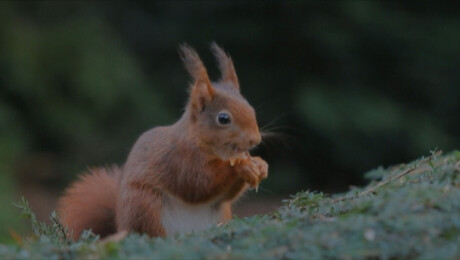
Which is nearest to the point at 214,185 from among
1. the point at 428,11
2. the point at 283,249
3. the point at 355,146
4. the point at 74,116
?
the point at 283,249

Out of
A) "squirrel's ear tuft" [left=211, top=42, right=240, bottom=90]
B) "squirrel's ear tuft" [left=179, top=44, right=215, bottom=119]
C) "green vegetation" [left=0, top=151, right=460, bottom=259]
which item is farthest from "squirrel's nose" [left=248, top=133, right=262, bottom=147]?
"green vegetation" [left=0, top=151, right=460, bottom=259]

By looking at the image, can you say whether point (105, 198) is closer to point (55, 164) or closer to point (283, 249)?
point (283, 249)

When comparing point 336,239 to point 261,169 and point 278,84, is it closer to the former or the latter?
point 261,169

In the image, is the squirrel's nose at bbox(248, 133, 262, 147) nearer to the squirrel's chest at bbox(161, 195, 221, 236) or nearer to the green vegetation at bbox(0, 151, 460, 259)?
the squirrel's chest at bbox(161, 195, 221, 236)

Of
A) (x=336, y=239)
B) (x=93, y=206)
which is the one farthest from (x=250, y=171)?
(x=336, y=239)

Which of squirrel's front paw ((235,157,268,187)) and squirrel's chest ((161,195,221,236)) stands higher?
squirrel's front paw ((235,157,268,187))

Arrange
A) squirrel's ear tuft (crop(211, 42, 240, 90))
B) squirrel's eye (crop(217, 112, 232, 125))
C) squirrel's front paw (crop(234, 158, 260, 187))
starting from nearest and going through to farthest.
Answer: squirrel's front paw (crop(234, 158, 260, 187))
squirrel's eye (crop(217, 112, 232, 125))
squirrel's ear tuft (crop(211, 42, 240, 90))
